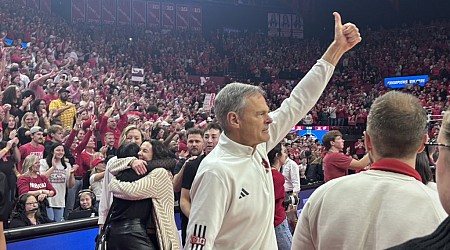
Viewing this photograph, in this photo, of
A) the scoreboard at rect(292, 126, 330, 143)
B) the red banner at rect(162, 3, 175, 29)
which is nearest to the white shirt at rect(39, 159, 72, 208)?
the scoreboard at rect(292, 126, 330, 143)

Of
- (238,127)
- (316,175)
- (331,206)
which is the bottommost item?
(316,175)

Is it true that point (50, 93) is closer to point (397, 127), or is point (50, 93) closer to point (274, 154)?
point (274, 154)

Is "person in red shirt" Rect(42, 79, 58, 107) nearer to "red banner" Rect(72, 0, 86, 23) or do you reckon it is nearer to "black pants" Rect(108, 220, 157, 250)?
"black pants" Rect(108, 220, 157, 250)

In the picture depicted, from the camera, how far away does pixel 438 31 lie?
27.2 meters

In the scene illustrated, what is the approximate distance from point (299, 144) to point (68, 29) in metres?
11.5

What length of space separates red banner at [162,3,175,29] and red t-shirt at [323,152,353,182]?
23.4 metres

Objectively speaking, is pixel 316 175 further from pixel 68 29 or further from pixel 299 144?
pixel 68 29

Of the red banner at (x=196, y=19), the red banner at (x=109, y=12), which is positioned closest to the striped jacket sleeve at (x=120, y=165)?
the red banner at (x=109, y=12)

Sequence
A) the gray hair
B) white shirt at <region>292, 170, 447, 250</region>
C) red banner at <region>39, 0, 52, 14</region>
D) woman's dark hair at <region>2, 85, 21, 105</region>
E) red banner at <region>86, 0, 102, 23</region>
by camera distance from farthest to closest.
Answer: red banner at <region>86, 0, 102, 23</region>
red banner at <region>39, 0, 52, 14</region>
woman's dark hair at <region>2, 85, 21, 105</region>
the gray hair
white shirt at <region>292, 170, 447, 250</region>

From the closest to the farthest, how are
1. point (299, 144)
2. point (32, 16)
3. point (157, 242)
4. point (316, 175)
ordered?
point (157, 242) → point (316, 175) → point (299, 144) → point (32, 16)

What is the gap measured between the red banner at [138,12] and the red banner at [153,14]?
0.30 m

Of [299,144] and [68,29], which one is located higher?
[68,29]

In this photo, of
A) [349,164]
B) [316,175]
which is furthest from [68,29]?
[349,164]

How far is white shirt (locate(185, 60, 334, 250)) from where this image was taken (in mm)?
2295
